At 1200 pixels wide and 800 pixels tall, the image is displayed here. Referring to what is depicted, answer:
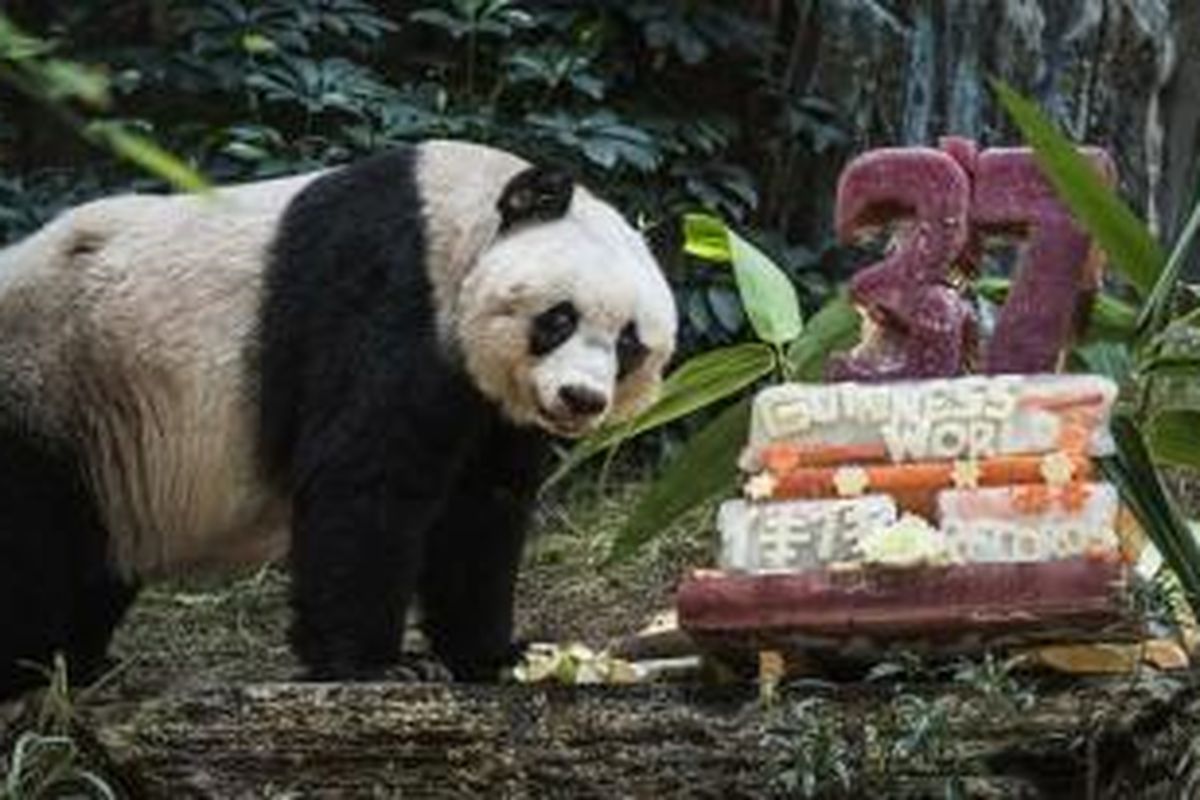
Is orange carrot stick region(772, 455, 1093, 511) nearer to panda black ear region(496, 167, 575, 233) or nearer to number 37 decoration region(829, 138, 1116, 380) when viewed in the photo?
number 37 decoration region(829, 138, 1116, 380)

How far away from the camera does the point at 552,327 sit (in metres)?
4.14

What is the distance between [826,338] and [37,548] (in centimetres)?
161

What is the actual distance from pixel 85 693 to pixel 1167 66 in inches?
231

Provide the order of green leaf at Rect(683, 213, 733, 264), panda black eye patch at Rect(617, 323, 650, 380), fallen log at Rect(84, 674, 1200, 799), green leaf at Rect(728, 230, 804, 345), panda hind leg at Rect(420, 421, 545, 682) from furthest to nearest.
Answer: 1. green leaf at Rect(683, 213, 733, 264)
2. green leaf at Rect(728, 230, 804, 345)
3. panda hind leg at Rect(420, 421, 545, 682)
4. panda black eye patch at Rect(617, 323, 650, 380)
5. fallen log at Rect(84, 674, 1200, 799)

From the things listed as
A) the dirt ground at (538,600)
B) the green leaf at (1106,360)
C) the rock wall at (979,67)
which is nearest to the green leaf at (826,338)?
the green leaf at (1106,360)

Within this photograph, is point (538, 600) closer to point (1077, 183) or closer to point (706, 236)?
point (706, 236)

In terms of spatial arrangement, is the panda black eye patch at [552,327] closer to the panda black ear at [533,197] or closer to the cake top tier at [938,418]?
the panda black ear at [533,197]

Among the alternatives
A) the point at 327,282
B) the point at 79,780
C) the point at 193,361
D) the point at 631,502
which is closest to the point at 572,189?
the point at 327,282

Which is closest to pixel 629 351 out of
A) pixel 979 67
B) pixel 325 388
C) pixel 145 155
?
pixel 325 388

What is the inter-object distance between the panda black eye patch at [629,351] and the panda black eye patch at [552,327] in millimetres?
107

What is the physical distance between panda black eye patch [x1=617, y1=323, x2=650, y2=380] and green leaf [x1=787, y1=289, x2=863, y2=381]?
14.6 inches

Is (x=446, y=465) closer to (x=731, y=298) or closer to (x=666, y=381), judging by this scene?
(x=666, y=381)

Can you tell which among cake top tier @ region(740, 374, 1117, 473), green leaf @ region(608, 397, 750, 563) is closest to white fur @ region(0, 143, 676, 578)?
green leaf @ region(608, 397, 750, 563)

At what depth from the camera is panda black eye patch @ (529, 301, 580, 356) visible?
4109 millimetres
